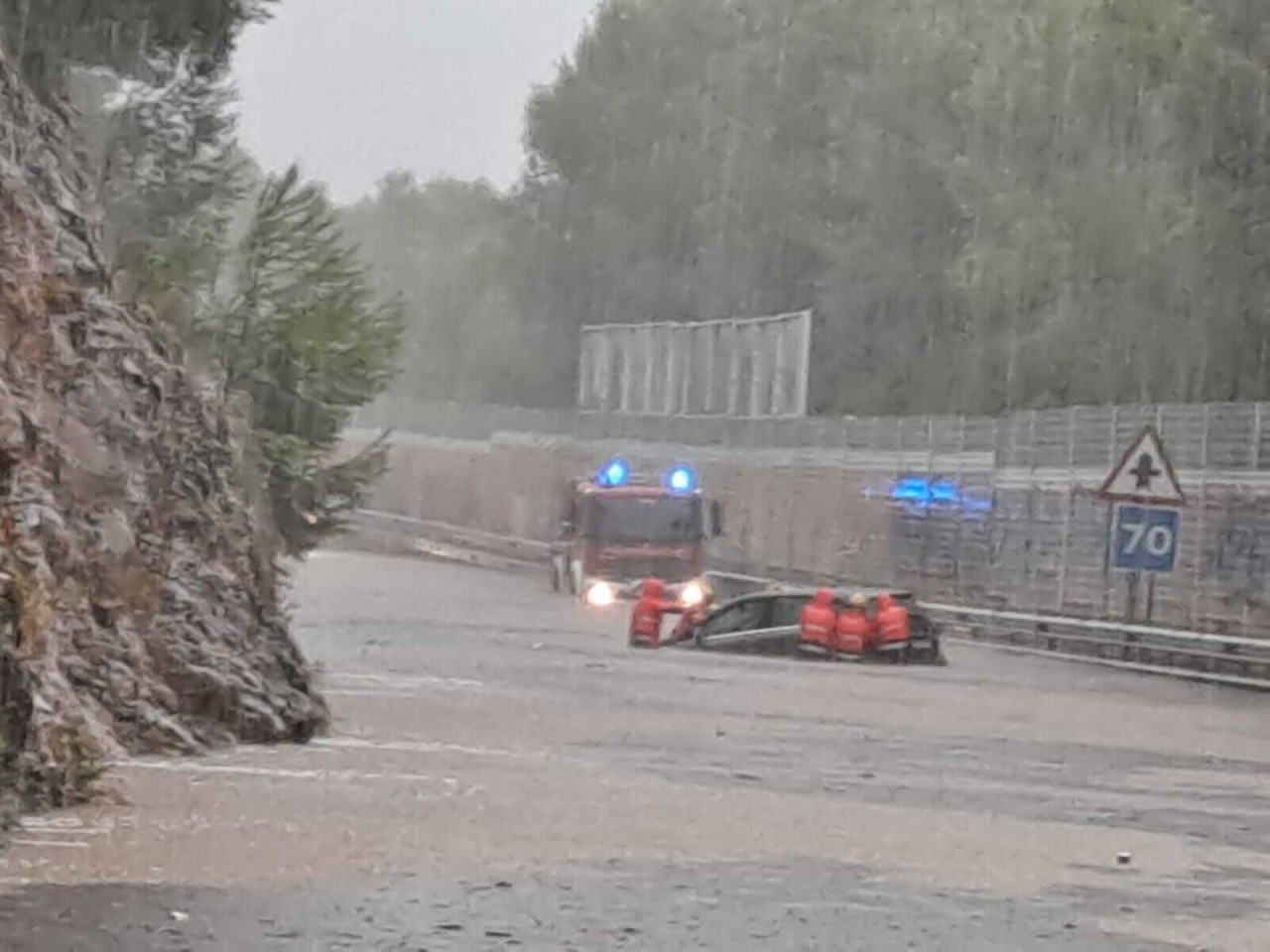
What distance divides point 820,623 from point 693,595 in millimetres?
4462

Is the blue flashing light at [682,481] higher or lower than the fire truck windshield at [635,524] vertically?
higher

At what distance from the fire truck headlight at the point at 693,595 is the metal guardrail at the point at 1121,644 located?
3583 millimetres

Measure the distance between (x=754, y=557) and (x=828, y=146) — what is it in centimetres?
1130

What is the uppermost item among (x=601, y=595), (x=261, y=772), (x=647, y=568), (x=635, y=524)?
(x=635, y=524)

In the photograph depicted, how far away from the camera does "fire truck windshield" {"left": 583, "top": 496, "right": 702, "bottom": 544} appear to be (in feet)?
150

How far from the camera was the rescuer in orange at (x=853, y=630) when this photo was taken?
106 ft

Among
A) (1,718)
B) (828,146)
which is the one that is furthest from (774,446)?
(1,718)

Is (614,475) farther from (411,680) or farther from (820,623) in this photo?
(411,680)

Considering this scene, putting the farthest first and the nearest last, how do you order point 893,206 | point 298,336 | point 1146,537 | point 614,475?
point 893,206
point 614,475
point 1146,537
point 298,336

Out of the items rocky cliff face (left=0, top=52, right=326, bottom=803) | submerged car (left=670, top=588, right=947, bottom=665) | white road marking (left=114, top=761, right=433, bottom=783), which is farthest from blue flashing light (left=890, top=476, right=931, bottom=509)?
white road marking (left=114, top=761, right=433, bottom=783)

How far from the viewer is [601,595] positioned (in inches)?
1806

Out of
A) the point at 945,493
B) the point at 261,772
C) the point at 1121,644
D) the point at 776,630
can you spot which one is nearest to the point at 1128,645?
the point at 1121,644

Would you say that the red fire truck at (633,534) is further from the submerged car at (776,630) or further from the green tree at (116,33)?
the green tree at (116,33)

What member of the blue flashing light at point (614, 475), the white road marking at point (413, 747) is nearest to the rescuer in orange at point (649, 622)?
the blue flashing light at point (614, 475)
